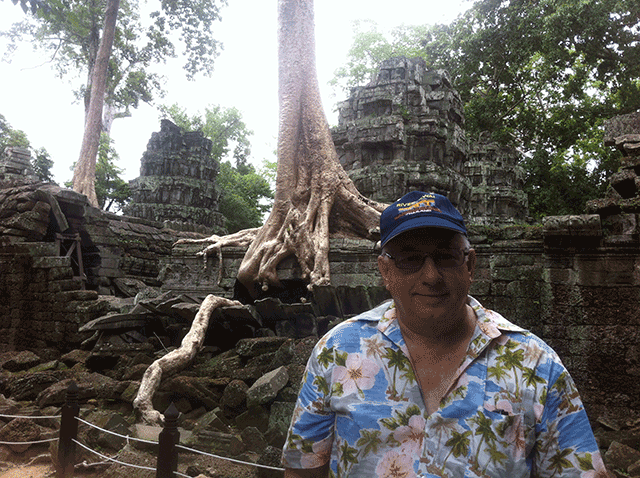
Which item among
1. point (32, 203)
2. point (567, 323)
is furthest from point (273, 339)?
point (32, 203)

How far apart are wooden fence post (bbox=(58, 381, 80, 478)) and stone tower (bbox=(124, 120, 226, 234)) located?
13849mm

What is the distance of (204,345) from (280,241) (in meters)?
2.05

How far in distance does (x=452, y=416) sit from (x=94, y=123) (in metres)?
20.4

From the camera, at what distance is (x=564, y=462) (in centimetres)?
137

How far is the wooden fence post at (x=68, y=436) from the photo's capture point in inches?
157

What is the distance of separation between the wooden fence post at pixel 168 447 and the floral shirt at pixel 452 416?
1.61m

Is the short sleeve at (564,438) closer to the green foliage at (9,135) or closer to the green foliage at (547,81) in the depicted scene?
the green foliage at (547,81)

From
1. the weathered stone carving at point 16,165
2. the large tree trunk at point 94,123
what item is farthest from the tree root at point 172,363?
the large tree trunk at point 94,123

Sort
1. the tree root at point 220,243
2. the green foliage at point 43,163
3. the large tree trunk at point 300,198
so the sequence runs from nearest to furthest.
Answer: the large tree trunk at point 300,198, the tree root at point 220,243, the green foliage at point 43,163

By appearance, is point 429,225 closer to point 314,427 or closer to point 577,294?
point 314,427

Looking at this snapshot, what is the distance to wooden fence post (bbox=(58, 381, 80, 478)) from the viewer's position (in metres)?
3.99

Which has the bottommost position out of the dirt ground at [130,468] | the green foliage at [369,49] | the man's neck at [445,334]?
the dirt ground at [130,468]

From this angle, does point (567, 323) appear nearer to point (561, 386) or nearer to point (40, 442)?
point (561, 386)

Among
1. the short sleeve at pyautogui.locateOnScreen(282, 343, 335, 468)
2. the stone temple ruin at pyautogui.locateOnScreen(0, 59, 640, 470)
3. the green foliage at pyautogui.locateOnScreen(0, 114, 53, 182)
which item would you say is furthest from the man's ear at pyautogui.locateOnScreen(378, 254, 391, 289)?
the green foliage at pyautogui.locateOnScreen(0, 114, 53, 182)
